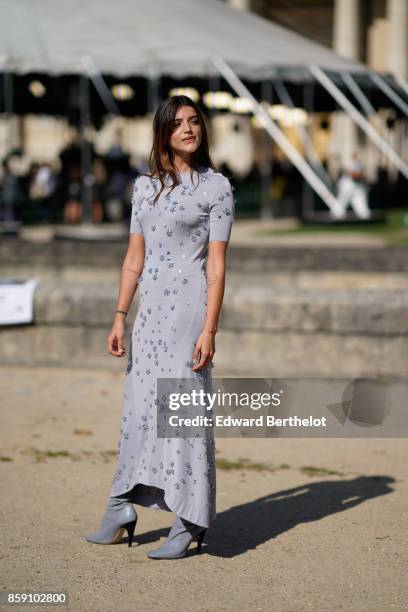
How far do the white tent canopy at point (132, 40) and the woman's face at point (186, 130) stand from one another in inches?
642

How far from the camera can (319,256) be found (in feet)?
49.6

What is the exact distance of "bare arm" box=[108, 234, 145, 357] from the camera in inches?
202

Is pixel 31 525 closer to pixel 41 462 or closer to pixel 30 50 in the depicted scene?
pixel 41 462

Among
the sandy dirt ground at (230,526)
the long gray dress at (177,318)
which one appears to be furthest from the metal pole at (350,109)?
the long gray dress at (177,318)

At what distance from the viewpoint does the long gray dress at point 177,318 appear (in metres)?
4.95

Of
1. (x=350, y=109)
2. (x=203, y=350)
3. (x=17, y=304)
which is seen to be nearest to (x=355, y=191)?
(x=350, y=109)

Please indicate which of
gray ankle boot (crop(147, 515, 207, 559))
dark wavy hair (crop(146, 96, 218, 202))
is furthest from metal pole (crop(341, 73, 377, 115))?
gray ankle boot (crop(147, 515, 207, 559))

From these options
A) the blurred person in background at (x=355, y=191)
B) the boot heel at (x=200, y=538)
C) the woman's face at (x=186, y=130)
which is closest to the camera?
the woman's face at (x=186, y=130)

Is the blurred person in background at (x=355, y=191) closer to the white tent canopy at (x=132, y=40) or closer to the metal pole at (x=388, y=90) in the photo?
the metal pole at (x=388, y=90)

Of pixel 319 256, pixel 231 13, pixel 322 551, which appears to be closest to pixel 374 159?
pixel 231 13

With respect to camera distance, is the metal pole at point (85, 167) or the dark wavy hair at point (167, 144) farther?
the metal pole at point (85, 167)

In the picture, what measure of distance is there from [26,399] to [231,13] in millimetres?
16707

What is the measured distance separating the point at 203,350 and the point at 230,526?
114 cm

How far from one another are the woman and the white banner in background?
4.65m
